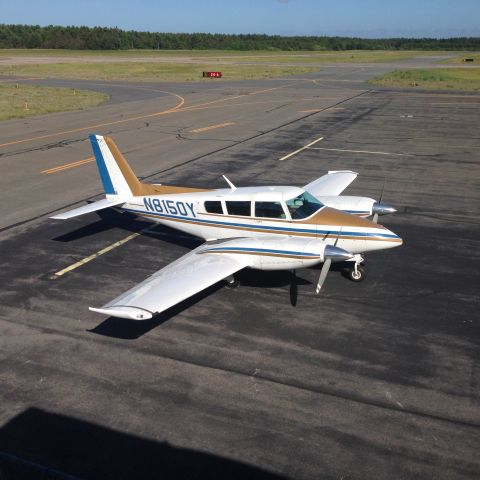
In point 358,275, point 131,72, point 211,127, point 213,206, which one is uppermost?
point 131,72

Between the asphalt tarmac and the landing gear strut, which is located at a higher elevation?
the landing gear strut

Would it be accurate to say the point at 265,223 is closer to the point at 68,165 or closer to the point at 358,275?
the point at 358,275

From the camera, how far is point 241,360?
11.9 meters

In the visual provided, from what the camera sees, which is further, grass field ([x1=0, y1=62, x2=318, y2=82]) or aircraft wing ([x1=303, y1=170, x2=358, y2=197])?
grass field ([x1=0, y1=62, x2=318, y2=82])

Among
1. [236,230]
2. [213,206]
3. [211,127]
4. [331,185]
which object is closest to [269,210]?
[236,230]

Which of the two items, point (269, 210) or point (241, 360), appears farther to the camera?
point (269, 210)

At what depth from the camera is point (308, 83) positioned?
88.2 m

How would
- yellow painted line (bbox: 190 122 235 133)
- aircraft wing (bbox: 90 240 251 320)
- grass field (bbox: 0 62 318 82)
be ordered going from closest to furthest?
aircraft wing (bbox: 90 240 251 320) → yellow painted line (bbox: 190 122 235 133) → grass field (bbox: 0 62 318 82)

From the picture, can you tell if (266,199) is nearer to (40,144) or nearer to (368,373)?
(368,373)

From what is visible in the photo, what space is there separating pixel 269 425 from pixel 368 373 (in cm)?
292

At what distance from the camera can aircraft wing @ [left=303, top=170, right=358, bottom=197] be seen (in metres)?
20.4

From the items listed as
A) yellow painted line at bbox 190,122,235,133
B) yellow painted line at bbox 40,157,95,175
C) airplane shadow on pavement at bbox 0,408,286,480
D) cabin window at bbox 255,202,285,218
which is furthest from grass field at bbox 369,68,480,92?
airplane shadow on pavement at bbox 0,408,286,480

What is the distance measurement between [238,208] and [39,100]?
56853 millimetres

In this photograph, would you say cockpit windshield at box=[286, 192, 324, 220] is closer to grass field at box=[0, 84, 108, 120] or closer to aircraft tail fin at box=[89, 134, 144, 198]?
aircraft tail fin at box=[89, 134, 144, 198]
